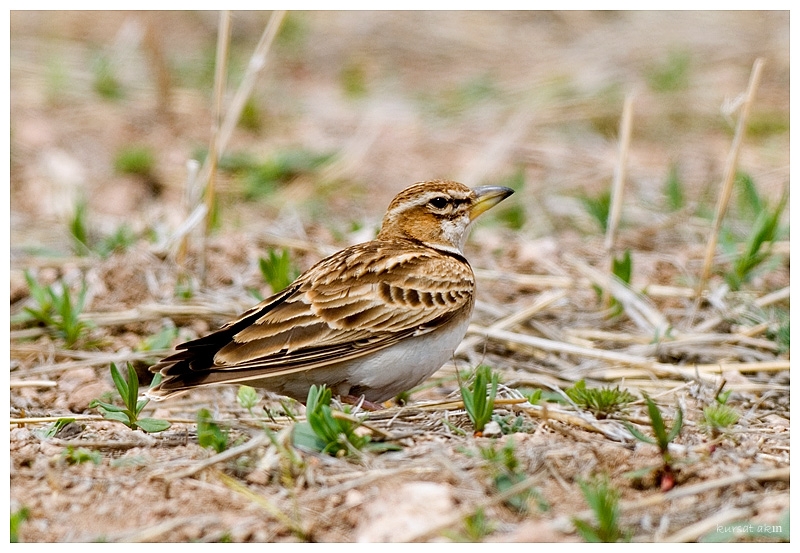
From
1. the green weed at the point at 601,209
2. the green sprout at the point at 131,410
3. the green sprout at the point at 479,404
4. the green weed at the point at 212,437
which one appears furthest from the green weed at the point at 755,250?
the green sprout at the point at 131,410

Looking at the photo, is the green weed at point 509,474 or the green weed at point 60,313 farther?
the green weed at point 60,313

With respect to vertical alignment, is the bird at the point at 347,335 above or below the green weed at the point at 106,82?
below

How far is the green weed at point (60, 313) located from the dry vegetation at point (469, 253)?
0.26ft

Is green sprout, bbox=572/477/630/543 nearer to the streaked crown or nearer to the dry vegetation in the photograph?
the dry vegetation

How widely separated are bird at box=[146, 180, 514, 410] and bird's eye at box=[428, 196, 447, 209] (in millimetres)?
458

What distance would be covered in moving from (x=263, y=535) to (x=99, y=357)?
282 cm

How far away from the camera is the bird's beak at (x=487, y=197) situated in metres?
6.11

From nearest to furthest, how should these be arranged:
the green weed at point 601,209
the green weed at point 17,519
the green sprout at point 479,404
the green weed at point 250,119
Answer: the green weed at point 17,519 → the green sprout at point 479,404 → the green weed at point 601,209 → the green weed at point 250,119

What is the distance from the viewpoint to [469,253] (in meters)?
8.31

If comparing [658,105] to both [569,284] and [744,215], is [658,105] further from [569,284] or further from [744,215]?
[569,284]

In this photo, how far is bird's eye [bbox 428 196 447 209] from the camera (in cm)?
606

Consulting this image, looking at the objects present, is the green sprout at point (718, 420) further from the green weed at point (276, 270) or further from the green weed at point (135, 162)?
the green weed at point (135, 162)

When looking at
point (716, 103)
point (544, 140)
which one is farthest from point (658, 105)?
point (544, 140)

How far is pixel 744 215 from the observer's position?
868 centimetres
